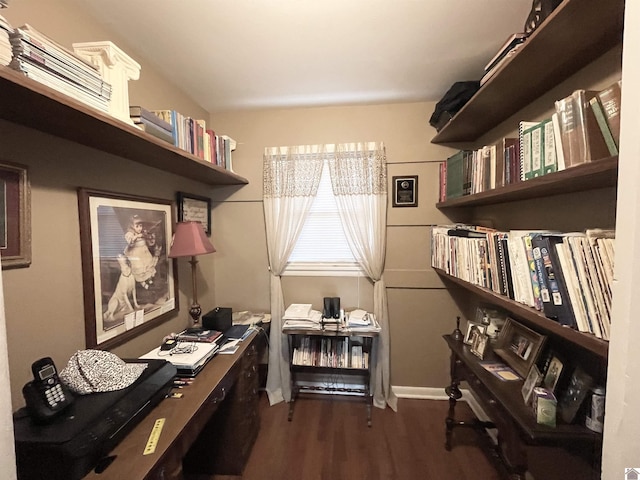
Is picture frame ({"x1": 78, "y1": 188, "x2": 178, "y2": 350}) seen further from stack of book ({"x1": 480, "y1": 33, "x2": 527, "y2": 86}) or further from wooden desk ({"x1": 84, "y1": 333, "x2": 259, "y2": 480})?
stack of book ({"x1": 480, "y1": 33, "x2": 527, "y2": 86})

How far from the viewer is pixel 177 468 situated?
101 centimetres

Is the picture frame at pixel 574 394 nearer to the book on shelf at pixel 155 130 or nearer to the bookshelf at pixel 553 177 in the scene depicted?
the bookshelf at pixel 553 177

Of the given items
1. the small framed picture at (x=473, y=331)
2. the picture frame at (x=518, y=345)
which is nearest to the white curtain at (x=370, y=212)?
the small framed picture at (x=473, y=331)

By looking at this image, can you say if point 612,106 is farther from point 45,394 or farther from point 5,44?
point 45,394

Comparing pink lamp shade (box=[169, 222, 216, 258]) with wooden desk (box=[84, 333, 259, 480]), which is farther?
pink lamp shade (box=[169, 222, 216, 258])

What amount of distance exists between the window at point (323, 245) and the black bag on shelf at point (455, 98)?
102 cm

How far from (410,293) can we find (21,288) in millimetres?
2399

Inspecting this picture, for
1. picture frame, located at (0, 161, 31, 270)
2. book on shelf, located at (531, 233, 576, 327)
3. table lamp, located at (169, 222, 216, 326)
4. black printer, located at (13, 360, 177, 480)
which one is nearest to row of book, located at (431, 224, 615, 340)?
book on shelf, located at (531, 233, 576, 327)

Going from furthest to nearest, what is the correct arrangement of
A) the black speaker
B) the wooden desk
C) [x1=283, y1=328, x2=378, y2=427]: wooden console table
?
[x1=283, y1=328, x2=378, y2=427]: wooden console table → the black speaker → the wooden desk

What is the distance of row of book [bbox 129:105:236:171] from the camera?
1.26 metres

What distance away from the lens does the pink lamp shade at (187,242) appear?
1689mm

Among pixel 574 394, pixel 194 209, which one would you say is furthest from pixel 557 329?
pixel 194 209

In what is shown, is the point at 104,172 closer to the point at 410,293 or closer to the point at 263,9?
the point at 263,9

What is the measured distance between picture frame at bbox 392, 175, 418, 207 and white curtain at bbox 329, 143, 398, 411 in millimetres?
124
